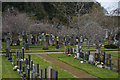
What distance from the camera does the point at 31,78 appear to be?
9.99 meters

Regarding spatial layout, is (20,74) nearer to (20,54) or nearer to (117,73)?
(20,54)

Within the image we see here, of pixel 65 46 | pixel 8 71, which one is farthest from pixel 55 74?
pixel 65 46

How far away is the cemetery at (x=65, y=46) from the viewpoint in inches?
480

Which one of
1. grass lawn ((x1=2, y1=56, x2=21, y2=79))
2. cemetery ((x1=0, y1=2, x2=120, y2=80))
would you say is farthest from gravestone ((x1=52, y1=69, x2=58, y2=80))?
grass lawn ((x1=2, y1=56, x2=21, y2=79))

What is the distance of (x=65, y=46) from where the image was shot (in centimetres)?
2580

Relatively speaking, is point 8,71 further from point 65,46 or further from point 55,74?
point 65,46

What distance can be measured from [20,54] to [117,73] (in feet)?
25.0

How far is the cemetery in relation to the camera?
480 inches

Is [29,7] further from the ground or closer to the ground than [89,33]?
further from the ground

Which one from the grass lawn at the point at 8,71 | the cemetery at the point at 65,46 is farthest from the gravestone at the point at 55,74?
the grass lawn at the point at 8,71

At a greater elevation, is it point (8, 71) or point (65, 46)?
point (65, 46)

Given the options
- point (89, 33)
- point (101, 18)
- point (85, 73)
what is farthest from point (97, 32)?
point (85, 73)

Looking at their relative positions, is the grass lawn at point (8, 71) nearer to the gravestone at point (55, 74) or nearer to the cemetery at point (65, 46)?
the cemetery at point (65, 46)

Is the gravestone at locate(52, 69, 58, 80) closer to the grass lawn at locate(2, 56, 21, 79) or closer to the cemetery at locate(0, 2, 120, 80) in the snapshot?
the cemetery at locate(0, 2, 120, 80)
